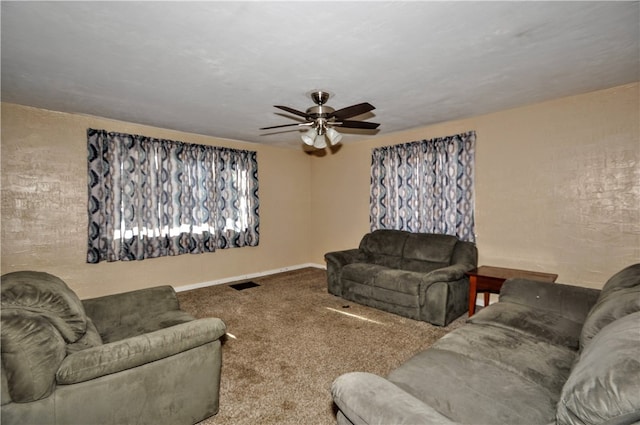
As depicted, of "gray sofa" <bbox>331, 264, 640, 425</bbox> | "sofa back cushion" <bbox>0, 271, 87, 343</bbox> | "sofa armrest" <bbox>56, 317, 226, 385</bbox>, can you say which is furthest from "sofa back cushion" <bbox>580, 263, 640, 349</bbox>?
"sofa back cushion" <bbox>0, 271, 87, 343</bbox>

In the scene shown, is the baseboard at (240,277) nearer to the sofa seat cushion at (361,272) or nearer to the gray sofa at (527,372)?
the sofa seat cushion at (361,272)

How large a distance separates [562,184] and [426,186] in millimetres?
1627

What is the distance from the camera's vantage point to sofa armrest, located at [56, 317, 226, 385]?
4.81ft

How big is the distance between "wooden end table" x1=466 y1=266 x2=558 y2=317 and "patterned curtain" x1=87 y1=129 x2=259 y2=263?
370 cm

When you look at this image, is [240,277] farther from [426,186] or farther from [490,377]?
[490,377]

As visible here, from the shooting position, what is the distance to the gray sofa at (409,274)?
3.54 m

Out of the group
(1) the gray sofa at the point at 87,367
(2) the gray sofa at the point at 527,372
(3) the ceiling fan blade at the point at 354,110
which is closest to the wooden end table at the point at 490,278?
(2) the gray sofa at the point at 527,372

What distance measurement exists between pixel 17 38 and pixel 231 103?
A: 1.76m

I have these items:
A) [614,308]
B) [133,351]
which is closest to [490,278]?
[614,308]

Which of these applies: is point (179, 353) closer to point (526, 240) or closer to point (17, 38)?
point (17, 38)

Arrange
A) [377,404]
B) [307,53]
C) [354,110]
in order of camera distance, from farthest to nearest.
Answer: [354,110] < [307,53] < [377,404]

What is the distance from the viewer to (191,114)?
393 centimetres

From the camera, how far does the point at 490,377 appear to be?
1562 millimetres

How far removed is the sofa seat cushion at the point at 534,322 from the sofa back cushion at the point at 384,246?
214 centimetres
